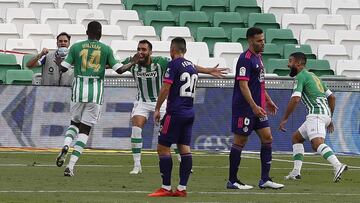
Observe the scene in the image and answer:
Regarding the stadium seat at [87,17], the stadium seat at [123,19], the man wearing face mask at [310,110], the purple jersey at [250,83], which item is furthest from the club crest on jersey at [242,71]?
the stadium seat at [123,19]

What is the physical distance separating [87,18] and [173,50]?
1514 cm

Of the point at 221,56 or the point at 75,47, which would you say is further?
the point at 221,56

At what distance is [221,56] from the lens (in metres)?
28.2

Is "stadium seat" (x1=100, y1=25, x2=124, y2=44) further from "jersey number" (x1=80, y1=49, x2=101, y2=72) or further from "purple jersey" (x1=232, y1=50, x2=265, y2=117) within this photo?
"purple jersey" (x1=232, y1=50, x2=265, y2=117)

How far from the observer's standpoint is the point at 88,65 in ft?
56.1

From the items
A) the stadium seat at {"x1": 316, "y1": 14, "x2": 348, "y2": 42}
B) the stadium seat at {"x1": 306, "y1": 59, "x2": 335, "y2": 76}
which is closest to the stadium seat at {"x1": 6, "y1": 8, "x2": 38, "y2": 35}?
the stadium seat at {"x1": 306, "y1": 59, "x2": 335, "y2": 76}

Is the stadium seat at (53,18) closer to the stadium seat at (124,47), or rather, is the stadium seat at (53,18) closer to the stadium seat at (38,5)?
the stadium seat at (38,5)

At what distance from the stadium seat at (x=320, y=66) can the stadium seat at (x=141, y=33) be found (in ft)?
13.0

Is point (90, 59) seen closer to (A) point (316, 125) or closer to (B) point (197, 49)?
(A) point (316, 125)

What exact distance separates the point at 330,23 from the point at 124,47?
7107 millimetres

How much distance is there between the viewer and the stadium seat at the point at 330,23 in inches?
1234

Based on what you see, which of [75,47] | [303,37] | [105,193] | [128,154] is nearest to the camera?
[105,193]

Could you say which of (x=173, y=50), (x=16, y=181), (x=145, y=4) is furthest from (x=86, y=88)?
(x=145, y=4)

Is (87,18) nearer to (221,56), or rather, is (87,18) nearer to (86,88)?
(221,56)
